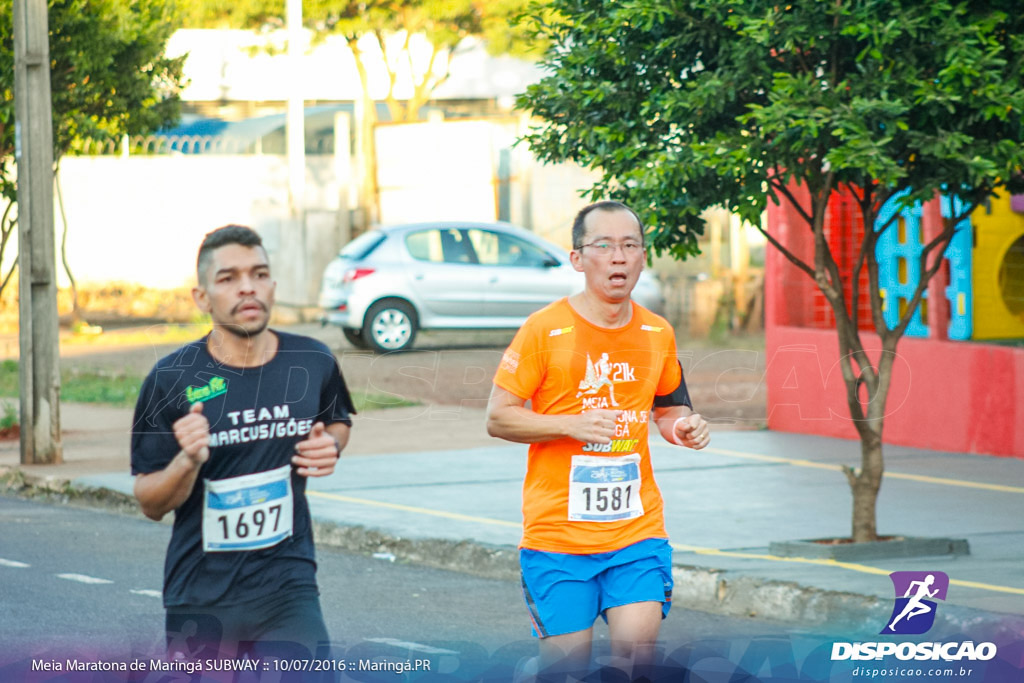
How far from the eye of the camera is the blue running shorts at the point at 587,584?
5.10 metres

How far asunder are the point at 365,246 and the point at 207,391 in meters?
17.2

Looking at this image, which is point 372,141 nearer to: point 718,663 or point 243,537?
point 718,663

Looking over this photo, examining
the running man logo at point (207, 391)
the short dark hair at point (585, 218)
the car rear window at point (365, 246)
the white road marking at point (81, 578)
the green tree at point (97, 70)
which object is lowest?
the white road marking at point (81, 578)

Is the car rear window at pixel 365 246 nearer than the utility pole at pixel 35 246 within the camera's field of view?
No

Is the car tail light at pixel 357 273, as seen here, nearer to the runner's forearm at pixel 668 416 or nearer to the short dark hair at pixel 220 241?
the runner's forearm at pixel 668 416

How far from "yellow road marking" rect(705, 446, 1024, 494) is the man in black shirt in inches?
257

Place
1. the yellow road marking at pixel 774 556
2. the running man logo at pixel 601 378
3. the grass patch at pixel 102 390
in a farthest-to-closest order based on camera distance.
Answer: the grass patch at pixel 102 390
the yellow road marking at pixel 774 556
the running man logo at pixel 601 378

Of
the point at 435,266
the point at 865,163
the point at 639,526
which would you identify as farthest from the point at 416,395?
the point at 639,526

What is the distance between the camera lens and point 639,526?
17.1ft

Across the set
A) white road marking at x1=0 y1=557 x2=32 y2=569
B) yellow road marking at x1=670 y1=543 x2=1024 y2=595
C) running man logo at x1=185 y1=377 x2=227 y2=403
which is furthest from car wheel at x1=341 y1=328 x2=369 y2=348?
running man logo at x1=185 y1=377 x2=227 y2=403

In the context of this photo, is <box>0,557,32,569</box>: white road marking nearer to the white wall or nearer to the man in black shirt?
the man in black shirt

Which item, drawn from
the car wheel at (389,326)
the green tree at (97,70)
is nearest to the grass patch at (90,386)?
the green tree at (97,70)

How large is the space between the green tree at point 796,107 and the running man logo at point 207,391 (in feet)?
13.0

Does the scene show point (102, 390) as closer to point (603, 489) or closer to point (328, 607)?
point (328, 607)
